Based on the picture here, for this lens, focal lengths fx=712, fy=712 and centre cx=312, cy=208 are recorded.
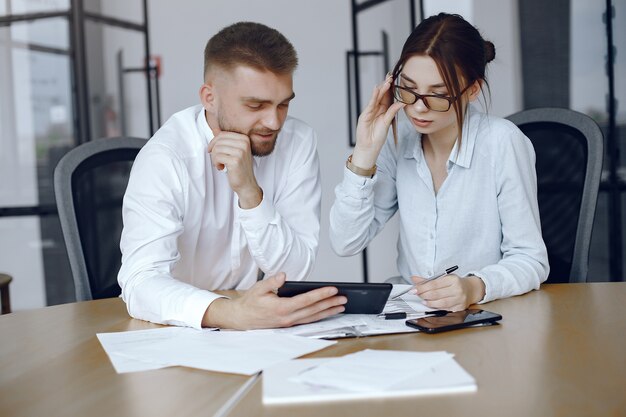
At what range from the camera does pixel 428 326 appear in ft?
3.97

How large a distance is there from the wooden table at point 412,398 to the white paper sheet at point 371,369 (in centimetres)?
4

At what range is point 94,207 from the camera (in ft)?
6.27

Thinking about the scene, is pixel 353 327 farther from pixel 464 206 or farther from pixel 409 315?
pixel 464 206

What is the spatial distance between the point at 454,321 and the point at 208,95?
100 centimetres

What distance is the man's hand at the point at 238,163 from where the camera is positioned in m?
1.71

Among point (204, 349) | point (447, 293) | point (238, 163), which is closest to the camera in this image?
point (204, 349)

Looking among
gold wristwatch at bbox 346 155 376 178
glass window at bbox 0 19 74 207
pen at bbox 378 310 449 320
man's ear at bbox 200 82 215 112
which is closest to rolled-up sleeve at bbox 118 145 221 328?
man's ear at bbox 200 82 215 112

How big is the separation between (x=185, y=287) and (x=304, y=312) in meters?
0.27

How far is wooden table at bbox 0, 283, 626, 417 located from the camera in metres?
0.86

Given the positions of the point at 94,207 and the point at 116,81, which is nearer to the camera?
the point at 94,207

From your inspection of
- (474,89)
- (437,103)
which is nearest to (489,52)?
(474,89)

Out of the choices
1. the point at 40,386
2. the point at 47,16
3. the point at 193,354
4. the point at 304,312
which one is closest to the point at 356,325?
the point at 304,312

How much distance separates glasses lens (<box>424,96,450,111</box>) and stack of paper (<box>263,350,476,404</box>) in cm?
83

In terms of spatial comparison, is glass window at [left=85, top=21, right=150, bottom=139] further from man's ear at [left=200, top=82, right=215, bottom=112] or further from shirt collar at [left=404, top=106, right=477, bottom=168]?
shirt collar at [left=404, top=106, right=477, bottom=168]
